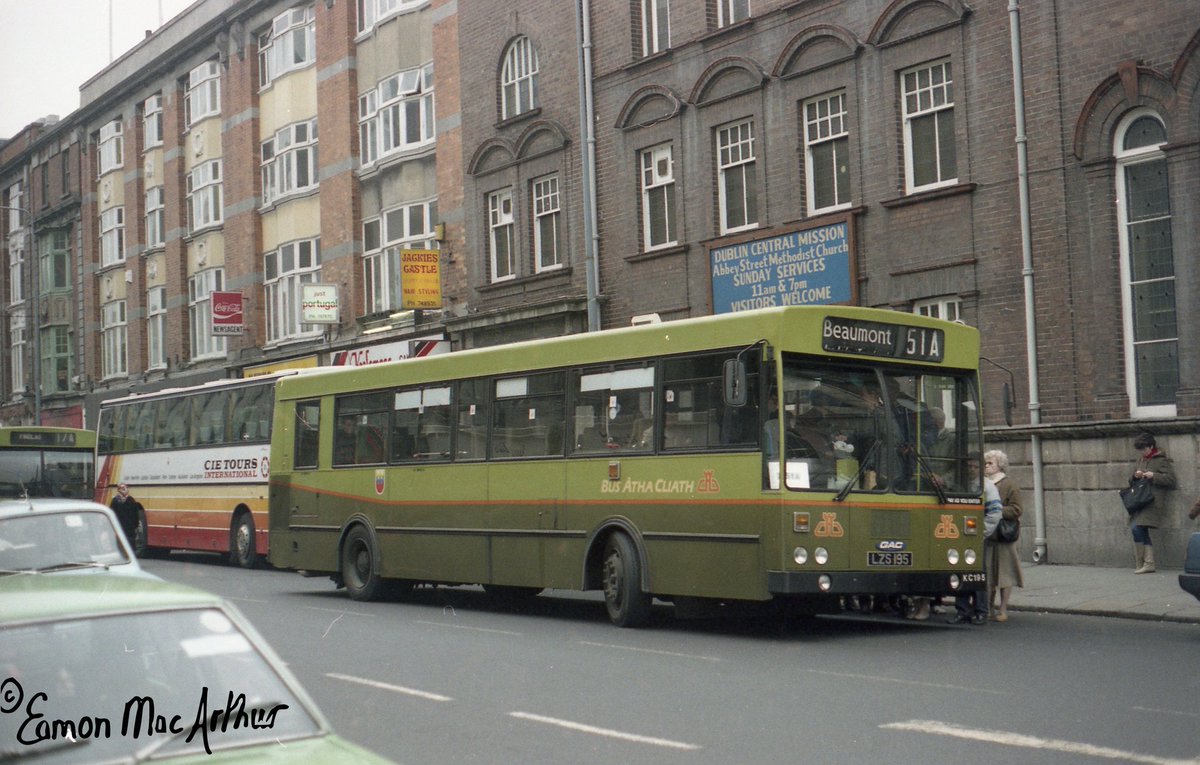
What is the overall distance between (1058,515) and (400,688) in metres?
12.1

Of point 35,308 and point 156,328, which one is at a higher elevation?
point 35,308

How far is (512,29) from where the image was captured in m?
31.8

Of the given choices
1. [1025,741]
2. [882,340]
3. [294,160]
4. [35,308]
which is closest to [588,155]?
[882,340]

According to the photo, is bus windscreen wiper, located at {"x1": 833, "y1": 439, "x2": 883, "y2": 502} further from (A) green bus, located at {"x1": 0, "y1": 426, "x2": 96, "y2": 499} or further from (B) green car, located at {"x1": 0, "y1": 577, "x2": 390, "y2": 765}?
(A) green bus, located at {"x1": 0, "y1": 426, "x2": 96, "y2": 499}

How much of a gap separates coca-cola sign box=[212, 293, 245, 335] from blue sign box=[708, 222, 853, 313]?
21.3 metres

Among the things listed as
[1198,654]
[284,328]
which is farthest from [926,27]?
[284,328]

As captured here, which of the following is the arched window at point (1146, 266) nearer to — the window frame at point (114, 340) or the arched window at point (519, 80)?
the arched window at point (519, 80)

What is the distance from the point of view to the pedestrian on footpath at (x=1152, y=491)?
59.3 feet

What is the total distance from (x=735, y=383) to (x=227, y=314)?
32497 millimetres

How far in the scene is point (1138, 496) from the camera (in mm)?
18109

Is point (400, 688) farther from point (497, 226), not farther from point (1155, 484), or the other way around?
point (497, 226)

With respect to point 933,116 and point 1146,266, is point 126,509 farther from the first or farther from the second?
point 1146,266

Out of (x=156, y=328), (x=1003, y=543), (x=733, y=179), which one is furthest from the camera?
(x=156, y=328)

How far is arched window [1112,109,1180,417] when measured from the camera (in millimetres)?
18906
